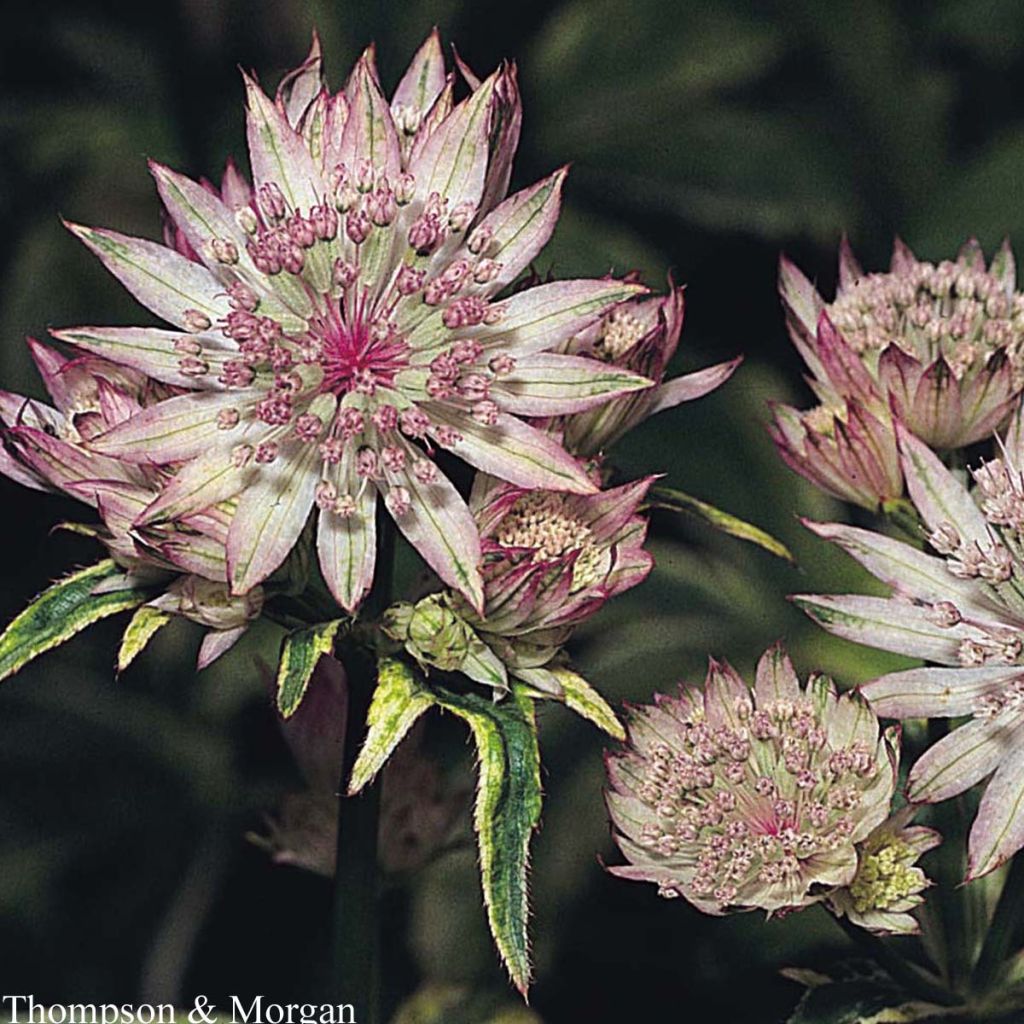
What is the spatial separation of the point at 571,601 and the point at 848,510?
6.35ft

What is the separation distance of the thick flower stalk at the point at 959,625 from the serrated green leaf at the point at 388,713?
11.5 inches

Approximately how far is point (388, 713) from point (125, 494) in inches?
9.4

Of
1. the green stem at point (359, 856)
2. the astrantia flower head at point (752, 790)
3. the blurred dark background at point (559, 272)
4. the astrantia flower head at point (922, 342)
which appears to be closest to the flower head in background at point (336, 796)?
the green stem at point (359, 856)

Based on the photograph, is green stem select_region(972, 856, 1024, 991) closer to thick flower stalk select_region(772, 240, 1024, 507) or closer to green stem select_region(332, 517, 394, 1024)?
thick flower stalk select_region(772, 240, 1024, 507)

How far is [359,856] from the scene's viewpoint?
45.8 inches

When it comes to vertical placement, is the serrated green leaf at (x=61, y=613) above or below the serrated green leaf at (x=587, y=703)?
above

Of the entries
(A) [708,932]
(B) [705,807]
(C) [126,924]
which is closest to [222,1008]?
(C) [126,924]

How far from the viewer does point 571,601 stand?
3.59 feet

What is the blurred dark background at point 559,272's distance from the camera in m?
2.34

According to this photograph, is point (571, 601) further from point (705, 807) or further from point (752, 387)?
point (752, 387)

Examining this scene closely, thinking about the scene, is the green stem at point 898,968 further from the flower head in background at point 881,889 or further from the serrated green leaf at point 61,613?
the serrated green leaf at point 61,613

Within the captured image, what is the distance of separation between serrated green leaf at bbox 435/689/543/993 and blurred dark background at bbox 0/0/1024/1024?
44.7 inches

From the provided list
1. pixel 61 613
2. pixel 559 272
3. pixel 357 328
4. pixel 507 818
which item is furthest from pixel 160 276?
pixel 559 272

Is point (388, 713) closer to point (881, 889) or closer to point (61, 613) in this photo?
point (61, 613)
